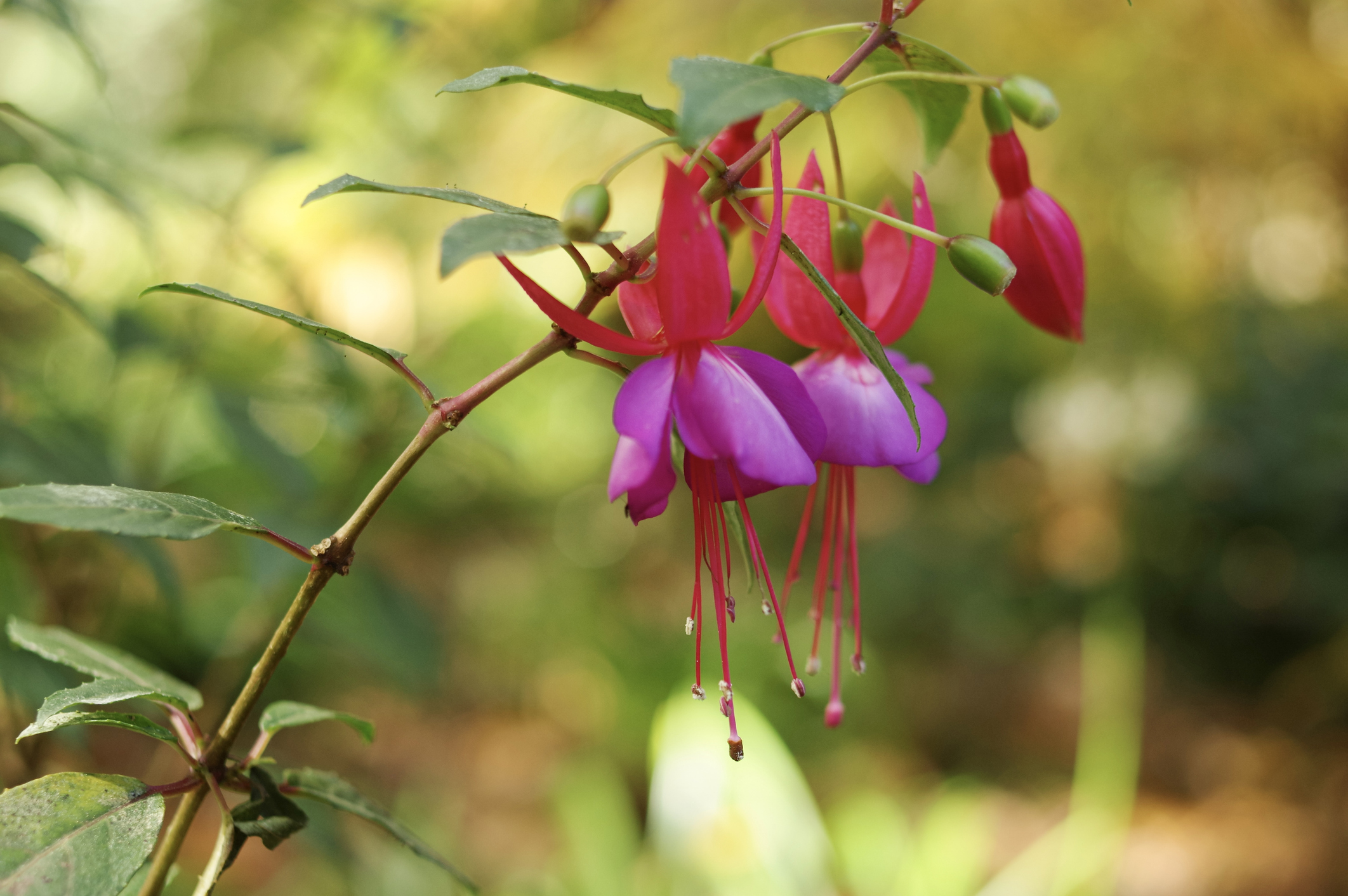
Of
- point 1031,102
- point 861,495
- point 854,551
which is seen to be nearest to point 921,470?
point 854,551

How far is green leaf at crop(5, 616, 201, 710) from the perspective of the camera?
351 millimetres

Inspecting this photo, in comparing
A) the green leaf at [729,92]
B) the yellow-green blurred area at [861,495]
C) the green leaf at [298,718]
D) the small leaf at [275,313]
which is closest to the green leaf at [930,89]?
the green leaf at [729,92]

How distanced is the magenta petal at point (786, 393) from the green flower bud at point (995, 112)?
155mm

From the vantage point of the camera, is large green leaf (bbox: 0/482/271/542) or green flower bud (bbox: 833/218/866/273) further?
green flower bud (bbox: 833/218/866/273)

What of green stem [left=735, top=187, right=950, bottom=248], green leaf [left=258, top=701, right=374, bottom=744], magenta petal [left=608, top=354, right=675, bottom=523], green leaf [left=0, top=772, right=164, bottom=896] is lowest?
green leaf [left=0, top=772, right=164, bottom=896]

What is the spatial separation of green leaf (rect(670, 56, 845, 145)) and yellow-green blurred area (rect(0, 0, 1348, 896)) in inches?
30.3

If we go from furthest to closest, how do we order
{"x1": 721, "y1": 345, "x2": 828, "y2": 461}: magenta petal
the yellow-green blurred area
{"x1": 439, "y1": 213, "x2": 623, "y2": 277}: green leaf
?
the yellow-green blurred area → {"x1": 721, "y1": 345, "x2": 828, "y2": 461}: magenta petal → {"x1": 439, "y1": 213, "x2": 623, "y2": 277}: green leaf

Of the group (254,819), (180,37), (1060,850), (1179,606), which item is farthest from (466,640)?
(180,37)

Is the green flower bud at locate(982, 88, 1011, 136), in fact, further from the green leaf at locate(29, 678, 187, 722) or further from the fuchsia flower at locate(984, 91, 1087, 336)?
the green leaf at locate(29, 678, 187, 722)

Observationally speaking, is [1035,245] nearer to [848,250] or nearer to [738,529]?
[848,250]

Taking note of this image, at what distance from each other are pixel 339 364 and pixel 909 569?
1599mm

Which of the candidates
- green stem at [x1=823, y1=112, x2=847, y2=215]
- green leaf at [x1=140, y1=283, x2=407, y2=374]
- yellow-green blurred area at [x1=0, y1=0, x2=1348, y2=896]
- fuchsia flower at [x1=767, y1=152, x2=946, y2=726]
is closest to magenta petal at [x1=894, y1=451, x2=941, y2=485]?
fuchsia flower at [x1=767, y1=152, x2=946, y2=726]

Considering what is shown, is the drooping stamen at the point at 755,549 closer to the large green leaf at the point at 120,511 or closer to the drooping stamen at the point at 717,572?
the drooping stamen at the point at 717,572

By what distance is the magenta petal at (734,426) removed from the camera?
0.27 metres
